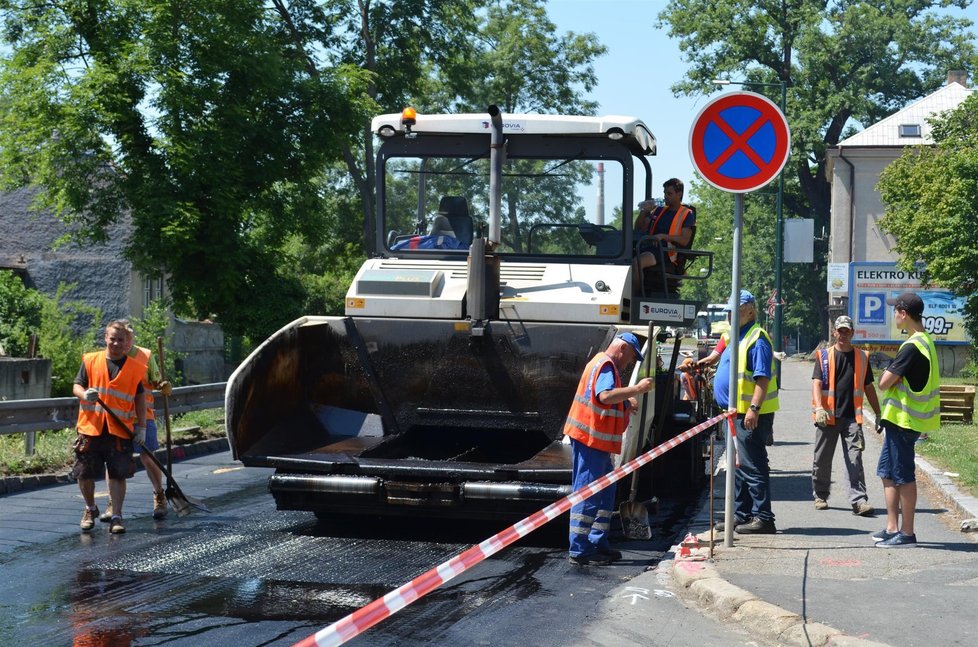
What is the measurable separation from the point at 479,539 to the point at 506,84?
1348 inches

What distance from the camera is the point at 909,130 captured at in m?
51.7

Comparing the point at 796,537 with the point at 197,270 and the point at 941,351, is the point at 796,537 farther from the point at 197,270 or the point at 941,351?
the point at 941,351

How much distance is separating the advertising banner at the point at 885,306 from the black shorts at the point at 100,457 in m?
37.1

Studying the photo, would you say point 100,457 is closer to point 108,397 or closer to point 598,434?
point 108,397

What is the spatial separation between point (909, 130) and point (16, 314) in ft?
119

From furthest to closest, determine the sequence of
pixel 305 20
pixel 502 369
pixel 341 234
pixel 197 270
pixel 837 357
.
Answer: pixel 341 234
pixel 305 20
pixel 197 270
pixel 837 357
pixel 502 369

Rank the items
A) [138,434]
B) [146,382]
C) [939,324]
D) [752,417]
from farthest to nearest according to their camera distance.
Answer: [939,324] → [146,382] → [138,434] → [752,417]

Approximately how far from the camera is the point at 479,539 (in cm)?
936

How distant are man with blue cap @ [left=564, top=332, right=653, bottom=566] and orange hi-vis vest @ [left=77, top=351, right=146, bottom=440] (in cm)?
A: 377

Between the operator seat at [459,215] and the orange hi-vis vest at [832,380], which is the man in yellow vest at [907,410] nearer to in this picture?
the orange hi-vis vest at [832,380]

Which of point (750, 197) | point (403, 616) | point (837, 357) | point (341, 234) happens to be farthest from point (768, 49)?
point (403, 616)

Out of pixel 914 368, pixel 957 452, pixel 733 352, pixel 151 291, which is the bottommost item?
pixel 957 452

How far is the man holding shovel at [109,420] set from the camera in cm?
977

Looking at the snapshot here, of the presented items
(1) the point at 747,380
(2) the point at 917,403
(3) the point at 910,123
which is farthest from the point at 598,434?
(3) the point at 910,123
